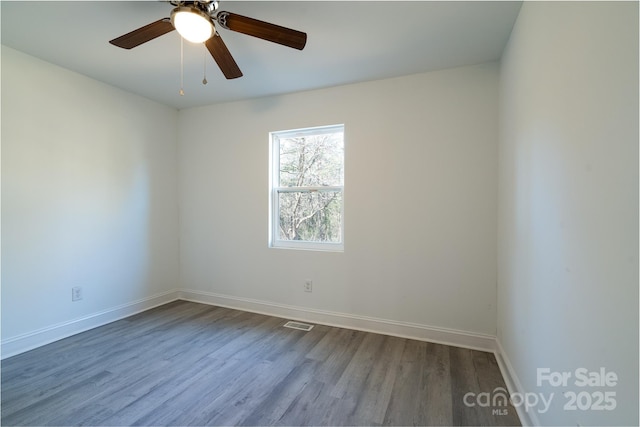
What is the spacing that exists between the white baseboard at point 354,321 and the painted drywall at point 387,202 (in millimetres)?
50

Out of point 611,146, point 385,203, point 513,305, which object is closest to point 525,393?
point 513,305

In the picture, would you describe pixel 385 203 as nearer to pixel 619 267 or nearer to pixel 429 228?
pixel 429 228

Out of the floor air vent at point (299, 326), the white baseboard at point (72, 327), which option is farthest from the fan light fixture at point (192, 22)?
the white baseboard at point (72, 327)

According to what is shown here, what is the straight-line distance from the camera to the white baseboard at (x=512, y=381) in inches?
58.3

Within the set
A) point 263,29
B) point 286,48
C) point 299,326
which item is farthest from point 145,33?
point 299,326

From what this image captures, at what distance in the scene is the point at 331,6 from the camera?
1.76 meters

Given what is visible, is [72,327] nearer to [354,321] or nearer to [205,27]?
[354,321]

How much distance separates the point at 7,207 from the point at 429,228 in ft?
11.6

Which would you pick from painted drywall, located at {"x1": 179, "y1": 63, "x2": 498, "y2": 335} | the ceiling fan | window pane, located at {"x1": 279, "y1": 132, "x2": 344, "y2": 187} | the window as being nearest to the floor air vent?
painted drywall, located at {"x1": 179, "y1": 63, "x2": 498, "y2": 335}

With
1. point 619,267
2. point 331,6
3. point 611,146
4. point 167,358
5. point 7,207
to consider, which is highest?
point 331,6

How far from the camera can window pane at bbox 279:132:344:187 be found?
120 inches

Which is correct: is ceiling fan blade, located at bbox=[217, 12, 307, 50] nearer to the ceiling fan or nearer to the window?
the ceiling fan

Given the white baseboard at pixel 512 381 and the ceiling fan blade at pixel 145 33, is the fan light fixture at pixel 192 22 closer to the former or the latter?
the ceiling fan blade at pixel 145 33

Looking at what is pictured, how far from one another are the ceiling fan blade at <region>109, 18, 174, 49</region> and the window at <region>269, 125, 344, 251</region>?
5.37ft
